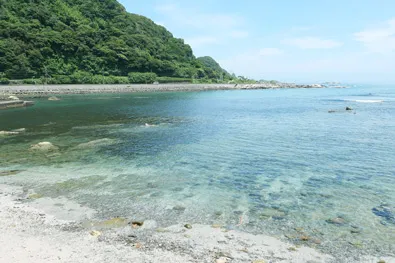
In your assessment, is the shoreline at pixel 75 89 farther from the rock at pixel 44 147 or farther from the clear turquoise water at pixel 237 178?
the clear turquoise water at pixel 237 178

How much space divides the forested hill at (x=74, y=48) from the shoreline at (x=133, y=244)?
120 metres

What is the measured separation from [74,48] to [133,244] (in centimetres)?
15135

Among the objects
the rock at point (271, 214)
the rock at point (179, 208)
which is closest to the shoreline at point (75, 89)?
the rock at point (179, 208)

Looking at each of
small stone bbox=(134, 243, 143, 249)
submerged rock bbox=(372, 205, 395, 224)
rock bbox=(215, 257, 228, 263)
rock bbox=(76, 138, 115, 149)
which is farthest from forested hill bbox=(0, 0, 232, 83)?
submerged rock bbox=(372, 205, 395, 224)

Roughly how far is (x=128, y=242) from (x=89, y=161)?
1236cm

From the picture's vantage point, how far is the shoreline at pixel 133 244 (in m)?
9.28

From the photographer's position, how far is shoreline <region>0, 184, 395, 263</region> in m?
9.28

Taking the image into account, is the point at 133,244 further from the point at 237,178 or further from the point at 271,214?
the point at 237,178

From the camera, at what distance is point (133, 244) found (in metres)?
10.1

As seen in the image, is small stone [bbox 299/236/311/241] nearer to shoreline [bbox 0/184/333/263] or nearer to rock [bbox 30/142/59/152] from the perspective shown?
shoreline [bbox 0/184/333/263]

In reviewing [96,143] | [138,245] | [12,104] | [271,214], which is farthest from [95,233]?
[12,104]

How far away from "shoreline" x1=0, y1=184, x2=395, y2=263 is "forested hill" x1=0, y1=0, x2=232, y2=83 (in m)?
120

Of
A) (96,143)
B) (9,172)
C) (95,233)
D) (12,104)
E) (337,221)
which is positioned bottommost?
(12,104)

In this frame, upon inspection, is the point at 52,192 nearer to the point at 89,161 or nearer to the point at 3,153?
the point at 89,161
